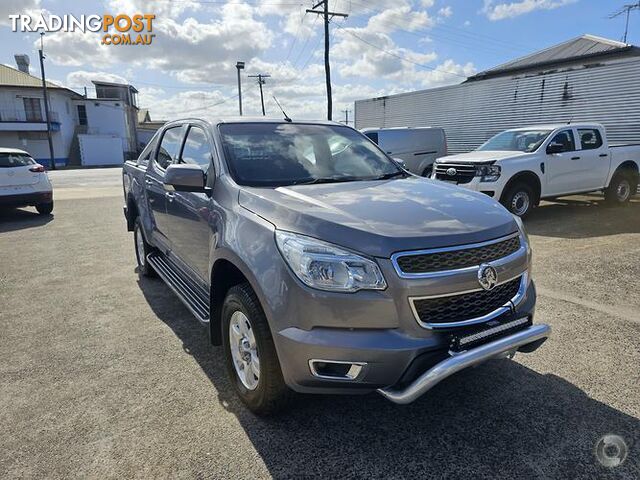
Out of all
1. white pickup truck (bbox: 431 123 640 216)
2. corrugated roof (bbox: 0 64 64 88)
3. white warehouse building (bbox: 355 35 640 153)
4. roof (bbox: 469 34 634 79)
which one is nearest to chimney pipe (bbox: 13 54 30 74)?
corrugated roof (bbox: 0 64 64 88)

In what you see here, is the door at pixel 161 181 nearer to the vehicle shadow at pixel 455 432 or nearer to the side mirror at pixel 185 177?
the side mirror at pixel 185 177

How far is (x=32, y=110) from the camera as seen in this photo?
4256cm

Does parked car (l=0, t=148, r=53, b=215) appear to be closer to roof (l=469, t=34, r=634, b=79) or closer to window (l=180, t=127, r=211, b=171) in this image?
window (l=180, t=127, r=211, b=171)

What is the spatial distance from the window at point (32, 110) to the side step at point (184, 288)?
46.8 m

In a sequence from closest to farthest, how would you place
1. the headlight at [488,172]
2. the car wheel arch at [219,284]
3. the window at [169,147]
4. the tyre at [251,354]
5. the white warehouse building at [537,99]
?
1. the tyre at [251,354]
2. the car wheel arch at [219,284]
3. the window at [169,147]
4. the headlight at [488,172]
5. the white warehouse building at [537,99]

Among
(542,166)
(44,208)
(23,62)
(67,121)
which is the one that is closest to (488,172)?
(542,166)

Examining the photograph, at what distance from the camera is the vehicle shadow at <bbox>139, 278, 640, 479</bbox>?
2.29m

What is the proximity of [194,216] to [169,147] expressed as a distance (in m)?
1.40

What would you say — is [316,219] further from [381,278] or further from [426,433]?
[426,433]

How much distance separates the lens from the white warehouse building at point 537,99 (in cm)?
1313

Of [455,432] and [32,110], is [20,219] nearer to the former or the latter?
[455,432]

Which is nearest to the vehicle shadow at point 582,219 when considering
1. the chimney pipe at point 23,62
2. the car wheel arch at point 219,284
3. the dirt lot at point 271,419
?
the dirt lot at point 271,419

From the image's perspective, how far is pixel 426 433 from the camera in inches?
101

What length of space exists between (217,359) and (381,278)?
190 centimetres
